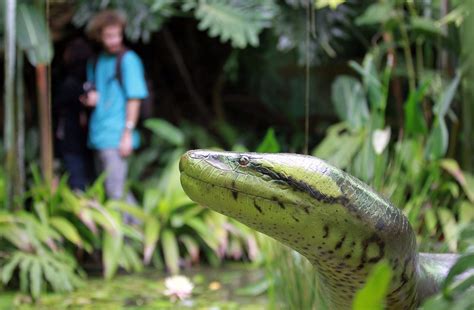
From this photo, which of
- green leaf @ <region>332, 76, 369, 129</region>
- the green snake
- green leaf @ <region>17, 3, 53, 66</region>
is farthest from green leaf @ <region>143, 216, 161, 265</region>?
the green snake

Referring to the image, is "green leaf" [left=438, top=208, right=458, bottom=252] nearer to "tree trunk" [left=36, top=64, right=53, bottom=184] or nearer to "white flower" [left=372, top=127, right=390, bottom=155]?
"white flower" [left=372, top=127, right=390, bottom=155]

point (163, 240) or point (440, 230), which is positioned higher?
point (440, 230)

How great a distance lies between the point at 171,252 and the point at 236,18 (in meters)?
1.93

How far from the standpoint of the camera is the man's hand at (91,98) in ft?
15.5

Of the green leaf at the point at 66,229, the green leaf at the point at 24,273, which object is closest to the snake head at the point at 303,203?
the green leaf at the point at 24,273

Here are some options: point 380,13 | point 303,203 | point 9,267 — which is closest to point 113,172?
point 9,267

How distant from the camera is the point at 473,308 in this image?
34.2 inches

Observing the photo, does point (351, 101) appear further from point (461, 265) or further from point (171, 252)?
point (461, 265)

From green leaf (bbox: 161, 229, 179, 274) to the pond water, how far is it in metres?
0.09

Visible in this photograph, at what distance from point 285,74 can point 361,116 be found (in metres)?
3.11

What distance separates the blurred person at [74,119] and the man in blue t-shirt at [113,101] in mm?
123

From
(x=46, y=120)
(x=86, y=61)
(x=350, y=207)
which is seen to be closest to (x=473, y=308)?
(x=350, y=207)

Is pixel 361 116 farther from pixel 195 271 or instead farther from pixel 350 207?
pixel 350 207

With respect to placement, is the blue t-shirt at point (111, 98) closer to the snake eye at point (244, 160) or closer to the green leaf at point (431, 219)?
the green leaf at point (431, 219)
